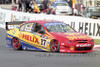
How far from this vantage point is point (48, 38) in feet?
45.3

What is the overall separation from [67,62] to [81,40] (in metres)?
2.59

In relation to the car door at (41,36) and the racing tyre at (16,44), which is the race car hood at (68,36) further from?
the racing tyre at (16,44)

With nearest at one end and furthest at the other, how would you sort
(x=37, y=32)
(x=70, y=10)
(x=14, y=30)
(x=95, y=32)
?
(x=37, y=32), (x=14, y=30), (x=95, y=32), (x=70, y=10)

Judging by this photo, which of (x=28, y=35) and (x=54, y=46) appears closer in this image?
(x=54, y=46)

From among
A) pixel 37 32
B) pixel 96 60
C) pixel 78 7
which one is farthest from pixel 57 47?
pixel 78 7

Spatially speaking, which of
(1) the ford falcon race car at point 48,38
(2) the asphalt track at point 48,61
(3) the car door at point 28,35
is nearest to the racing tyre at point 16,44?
(1) the ford falcon race car at point 48,38

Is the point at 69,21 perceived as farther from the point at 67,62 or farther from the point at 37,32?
the point at 67,62

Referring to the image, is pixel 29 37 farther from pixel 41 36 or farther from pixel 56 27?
pixel 56 27

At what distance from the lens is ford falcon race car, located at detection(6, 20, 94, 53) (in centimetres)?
1345

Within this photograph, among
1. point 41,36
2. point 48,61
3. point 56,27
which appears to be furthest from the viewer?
point 56,27

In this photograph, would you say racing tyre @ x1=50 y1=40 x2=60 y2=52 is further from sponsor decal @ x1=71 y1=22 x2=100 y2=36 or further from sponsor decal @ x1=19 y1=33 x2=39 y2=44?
sponsor decal @ x1=71 y1=22 x2=100 y2=36

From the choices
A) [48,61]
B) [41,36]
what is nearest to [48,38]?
[41,36]

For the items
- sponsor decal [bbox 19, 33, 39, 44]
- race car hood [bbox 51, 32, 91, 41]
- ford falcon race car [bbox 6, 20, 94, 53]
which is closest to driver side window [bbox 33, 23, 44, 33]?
ford falcon race car [bbox 6, 20, 94, 53]

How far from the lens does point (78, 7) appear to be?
42.8 meters
